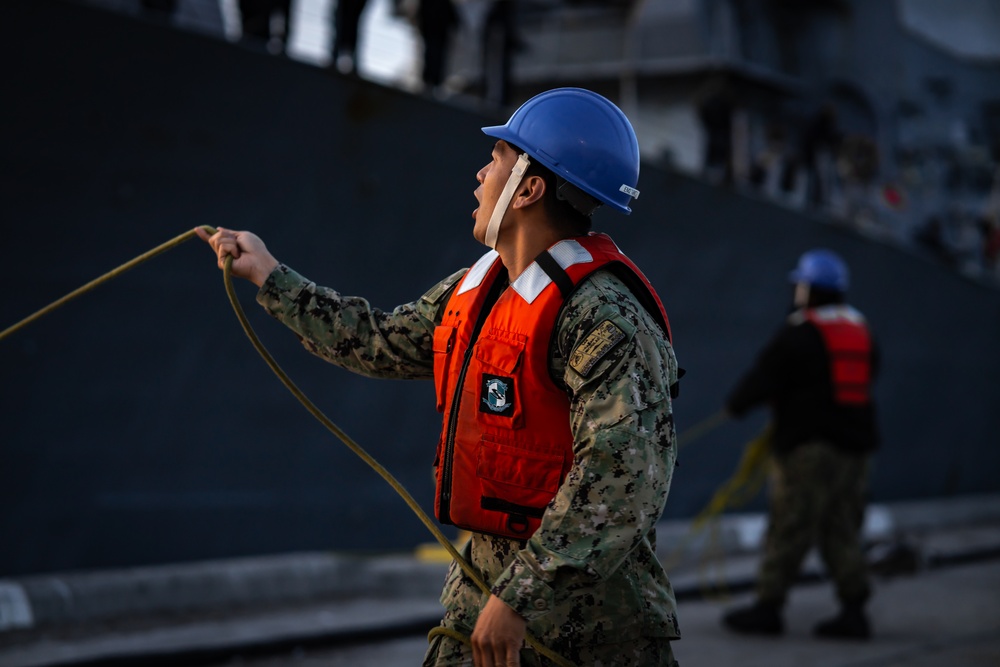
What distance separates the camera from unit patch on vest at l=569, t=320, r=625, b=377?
220cm

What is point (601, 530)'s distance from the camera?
215 centimetres

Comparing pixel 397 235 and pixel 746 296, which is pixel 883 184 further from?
pixel 397 235

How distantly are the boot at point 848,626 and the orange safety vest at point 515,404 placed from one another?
4680 mm

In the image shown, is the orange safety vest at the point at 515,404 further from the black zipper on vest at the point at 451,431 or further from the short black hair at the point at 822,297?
the short black hair at the point at 822,297

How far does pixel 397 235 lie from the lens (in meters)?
7.57

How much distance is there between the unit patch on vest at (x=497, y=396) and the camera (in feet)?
7.70

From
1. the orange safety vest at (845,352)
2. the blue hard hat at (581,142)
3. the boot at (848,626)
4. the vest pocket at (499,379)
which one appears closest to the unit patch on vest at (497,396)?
the vest pocket at (499,379)

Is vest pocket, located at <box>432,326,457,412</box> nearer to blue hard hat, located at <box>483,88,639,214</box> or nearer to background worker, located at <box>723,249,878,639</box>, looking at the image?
blue hard hat, located at <box>483,88,639,214</box>

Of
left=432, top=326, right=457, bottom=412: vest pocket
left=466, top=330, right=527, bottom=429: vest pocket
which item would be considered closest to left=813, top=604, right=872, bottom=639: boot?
left=432, top=326, right=457, bottom=412: vest pocket

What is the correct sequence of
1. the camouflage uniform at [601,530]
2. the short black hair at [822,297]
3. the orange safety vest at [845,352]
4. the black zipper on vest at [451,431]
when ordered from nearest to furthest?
1. the camouflage uniform at [601,530]
2. the black zipper on vest at [451,431]
3. the orange safety vest at [845,352]
4. the short black hair at [822,297]

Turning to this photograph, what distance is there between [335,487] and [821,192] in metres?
8.31

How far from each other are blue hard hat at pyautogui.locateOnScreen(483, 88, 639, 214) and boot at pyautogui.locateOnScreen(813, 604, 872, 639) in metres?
4.71

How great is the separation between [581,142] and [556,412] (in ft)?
1.85

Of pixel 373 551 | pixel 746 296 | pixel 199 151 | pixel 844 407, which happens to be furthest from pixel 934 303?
pixel 199 151
